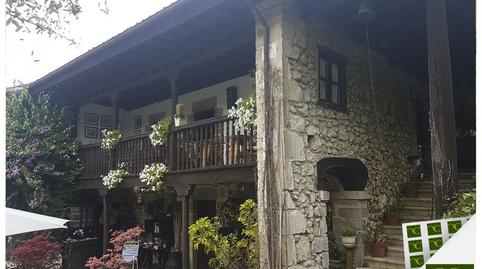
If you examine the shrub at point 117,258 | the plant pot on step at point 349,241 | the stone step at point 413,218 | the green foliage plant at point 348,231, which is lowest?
the shrub at point 117,258

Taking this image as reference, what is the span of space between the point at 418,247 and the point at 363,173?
3.68m

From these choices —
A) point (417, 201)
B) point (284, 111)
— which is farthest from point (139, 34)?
point (417, 201)

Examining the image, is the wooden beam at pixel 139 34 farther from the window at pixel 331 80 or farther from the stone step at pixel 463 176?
the stone step at pixel 463 176

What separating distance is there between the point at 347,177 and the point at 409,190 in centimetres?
209

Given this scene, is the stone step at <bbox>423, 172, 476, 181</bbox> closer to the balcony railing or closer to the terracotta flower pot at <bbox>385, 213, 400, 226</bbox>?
the terracotta flower pot at <bbox>385, 213, 400, 226</bbox>

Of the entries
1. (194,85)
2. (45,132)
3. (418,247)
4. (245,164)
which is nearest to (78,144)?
(45,132)

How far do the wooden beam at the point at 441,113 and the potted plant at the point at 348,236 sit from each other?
7.77 feet

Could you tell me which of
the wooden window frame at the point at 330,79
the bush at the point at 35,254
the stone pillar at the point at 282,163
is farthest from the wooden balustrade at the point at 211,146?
the bush at the point at 35,254

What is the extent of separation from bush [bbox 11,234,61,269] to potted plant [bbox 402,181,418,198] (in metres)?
7.55

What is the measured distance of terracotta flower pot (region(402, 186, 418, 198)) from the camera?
8.17 m

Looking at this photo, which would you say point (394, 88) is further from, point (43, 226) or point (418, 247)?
point (43, 226)

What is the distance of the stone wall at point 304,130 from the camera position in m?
5.24

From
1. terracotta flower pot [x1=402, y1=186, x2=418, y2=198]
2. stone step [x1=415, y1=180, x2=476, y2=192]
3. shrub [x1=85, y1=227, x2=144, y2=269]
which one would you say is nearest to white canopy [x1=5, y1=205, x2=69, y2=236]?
shrub [x1=85, y1=227, x2=144, y2=269]

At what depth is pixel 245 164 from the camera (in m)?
6.04
